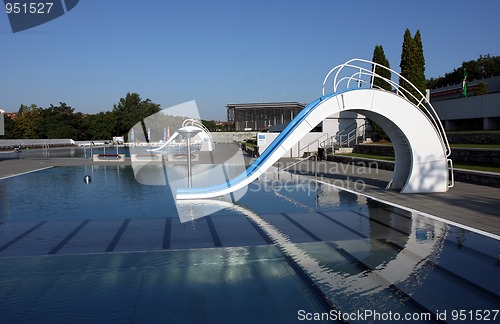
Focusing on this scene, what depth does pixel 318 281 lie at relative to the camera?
6105mm

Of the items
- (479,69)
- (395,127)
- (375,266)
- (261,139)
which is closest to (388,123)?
(395,127)

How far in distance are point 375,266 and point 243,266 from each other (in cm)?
219

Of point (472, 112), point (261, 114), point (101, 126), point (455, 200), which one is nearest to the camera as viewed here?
point (455, 200)

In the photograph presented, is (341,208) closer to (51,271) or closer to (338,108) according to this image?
(338,108)

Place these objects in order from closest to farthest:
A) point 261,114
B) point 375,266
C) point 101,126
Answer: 1. point 375,266
2. point 101,126
3. point 261,114

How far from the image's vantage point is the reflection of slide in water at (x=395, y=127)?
13305 mm

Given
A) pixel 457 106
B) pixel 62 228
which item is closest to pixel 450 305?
pixel 62 228

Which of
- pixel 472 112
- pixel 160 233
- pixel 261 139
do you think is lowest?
pixel 160 233

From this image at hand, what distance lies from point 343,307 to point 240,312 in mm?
1330

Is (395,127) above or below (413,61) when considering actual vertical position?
below

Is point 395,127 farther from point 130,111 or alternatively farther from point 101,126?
point 130,111

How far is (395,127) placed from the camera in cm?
1414

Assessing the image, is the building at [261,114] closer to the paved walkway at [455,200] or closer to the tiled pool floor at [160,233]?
the paved walkway at [455,200]

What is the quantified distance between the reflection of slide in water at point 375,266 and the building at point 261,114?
9864cm
